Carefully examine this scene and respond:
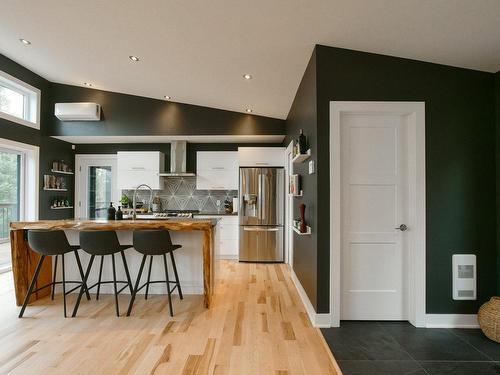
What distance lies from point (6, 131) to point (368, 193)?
530 cm

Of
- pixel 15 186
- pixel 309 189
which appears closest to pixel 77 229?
pixel 309 189

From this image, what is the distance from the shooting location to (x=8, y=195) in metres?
4.58

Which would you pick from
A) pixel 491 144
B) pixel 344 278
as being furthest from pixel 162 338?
pixel 491 144

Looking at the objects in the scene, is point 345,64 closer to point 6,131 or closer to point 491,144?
point 491,144

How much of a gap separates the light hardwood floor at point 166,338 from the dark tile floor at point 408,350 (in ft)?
0.61

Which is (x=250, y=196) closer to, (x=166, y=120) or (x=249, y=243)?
(x=249, y=243)

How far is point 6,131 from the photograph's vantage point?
14.1 ft

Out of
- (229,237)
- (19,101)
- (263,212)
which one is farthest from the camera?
(229,237)

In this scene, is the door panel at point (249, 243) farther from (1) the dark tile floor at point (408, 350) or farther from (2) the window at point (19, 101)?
(2) the window at point (19, 101)

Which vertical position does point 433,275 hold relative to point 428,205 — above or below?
below

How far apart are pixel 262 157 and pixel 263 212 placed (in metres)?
1.05

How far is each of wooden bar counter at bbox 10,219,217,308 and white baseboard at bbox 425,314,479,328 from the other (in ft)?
7.32

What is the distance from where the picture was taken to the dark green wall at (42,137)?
171 inches

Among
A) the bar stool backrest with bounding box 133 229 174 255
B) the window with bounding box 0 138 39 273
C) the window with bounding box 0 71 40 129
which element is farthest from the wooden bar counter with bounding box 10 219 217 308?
the window with bounding box 0 71 40 129
